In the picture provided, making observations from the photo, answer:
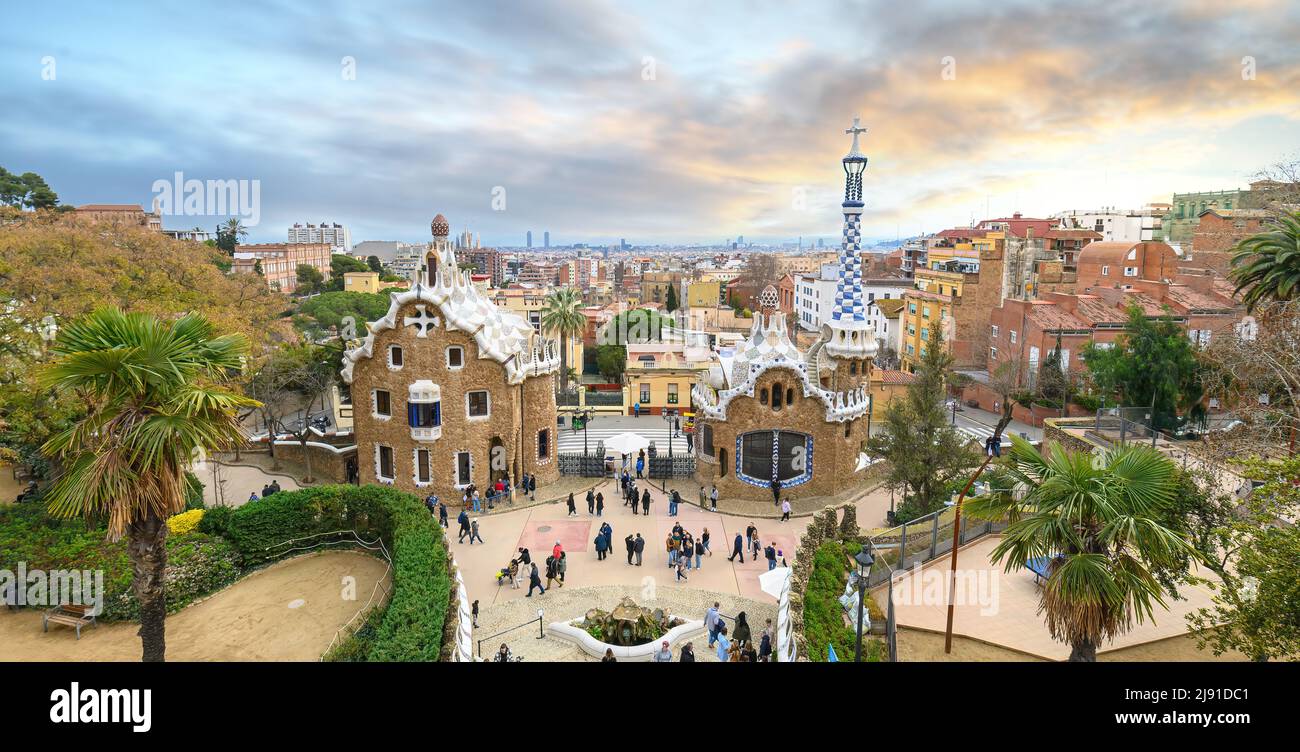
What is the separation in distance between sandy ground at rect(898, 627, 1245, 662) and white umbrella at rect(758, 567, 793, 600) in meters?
3.77

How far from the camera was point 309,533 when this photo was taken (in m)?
24.8

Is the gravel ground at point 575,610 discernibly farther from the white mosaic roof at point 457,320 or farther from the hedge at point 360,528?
the white mosaic roof at point 457,320

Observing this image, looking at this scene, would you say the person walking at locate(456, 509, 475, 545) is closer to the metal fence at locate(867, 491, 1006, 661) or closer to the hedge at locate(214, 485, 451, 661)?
the hedge at locate(214, 485, 451, 661)

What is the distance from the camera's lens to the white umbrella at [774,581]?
799 inches

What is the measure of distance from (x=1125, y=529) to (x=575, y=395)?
43.3 meters

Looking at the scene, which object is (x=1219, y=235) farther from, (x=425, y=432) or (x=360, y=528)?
(x=360, y=528)

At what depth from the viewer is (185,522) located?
2338 centimetres

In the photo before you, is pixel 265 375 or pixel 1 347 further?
pixel 265 375

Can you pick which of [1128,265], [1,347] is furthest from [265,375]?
[1128,265]

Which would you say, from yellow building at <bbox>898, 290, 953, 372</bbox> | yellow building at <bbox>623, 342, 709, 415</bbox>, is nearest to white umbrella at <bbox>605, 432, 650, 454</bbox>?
yellow building at <bbox>623, 342, 709, 415</bbox>

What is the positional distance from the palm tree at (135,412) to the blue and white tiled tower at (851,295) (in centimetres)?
2590

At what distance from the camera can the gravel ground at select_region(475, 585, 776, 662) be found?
19562 mm

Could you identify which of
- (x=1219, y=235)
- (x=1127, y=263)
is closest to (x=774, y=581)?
(x=1219, y=235)
